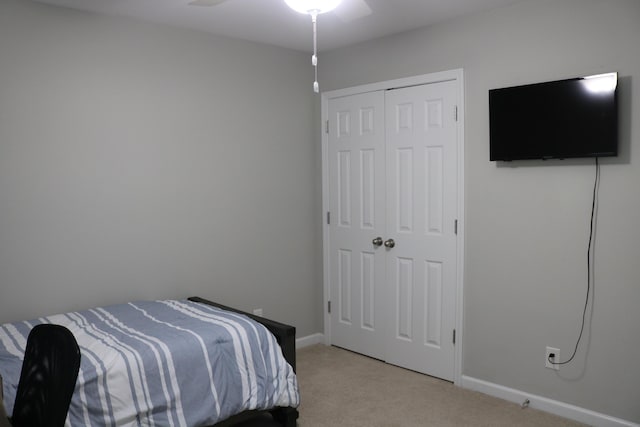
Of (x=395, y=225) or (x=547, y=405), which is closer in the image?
(x=547, y=405)

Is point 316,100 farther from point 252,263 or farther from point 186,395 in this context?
point 186,395

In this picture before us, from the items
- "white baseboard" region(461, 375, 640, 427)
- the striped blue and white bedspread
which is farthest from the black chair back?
"white baseboard" region(461, 375, 640, 427)

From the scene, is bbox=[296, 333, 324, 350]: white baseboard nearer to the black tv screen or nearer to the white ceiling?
the black tv screen

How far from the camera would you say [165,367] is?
2496 millimetres

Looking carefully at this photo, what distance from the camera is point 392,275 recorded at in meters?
3.96

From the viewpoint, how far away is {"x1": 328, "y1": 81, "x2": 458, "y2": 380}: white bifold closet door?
142 inches

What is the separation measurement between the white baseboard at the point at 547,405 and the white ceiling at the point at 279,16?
245 centimetres

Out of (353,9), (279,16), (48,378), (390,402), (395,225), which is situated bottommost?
(390,402)

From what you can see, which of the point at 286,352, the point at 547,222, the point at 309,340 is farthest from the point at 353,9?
the point at 309,340

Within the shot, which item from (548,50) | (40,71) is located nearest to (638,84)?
(548,50)

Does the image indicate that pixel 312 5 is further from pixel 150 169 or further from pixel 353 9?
pixel 150 169

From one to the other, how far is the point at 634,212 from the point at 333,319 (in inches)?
97.4

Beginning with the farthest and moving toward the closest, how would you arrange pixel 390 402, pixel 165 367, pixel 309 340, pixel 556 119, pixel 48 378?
pixel 309 340, pixel 390 402, pixel 556 119, pixel 165 367, pixel 48 378

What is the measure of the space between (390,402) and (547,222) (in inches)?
59.6
